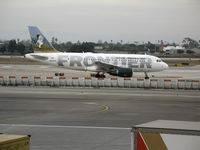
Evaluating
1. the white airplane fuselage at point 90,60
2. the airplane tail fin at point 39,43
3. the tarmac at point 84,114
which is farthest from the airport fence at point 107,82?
the airplane tail fin at point 39,43

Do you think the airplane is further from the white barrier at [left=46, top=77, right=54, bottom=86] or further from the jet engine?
the white barrier at [left=46, top=77, right=54, bottom=86]

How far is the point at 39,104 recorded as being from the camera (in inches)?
1174

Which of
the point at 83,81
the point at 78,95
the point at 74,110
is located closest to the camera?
the point at 74,110

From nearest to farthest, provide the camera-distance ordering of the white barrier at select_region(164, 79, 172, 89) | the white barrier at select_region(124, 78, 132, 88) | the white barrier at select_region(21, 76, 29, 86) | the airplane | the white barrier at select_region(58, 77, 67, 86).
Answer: the white barrier at select_region(164, 79, 172, 89)
the white barrier at select_region(124, 78, 132, 88)
the white barrier at select_region(58, 77, 67, 86)
the white barrier at select_region(21, 76, 29, 86)
the airplane

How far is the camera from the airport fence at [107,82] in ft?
142

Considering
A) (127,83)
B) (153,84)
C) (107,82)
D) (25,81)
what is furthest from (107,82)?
(25,81)

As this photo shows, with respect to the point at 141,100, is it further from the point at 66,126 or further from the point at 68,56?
the point at 68,56

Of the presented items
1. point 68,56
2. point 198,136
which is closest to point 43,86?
point 68,56

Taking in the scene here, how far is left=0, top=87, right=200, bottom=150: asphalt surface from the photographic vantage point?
17.6m

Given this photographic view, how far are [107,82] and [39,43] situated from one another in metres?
20.3

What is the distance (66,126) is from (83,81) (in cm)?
2335

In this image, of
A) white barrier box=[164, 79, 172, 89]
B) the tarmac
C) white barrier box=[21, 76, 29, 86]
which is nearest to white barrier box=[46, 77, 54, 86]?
white barrier box=[21, 76, 29, 86]

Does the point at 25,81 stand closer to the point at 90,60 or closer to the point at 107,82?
the point at 107,82

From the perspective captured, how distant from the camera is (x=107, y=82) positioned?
44.1 m
